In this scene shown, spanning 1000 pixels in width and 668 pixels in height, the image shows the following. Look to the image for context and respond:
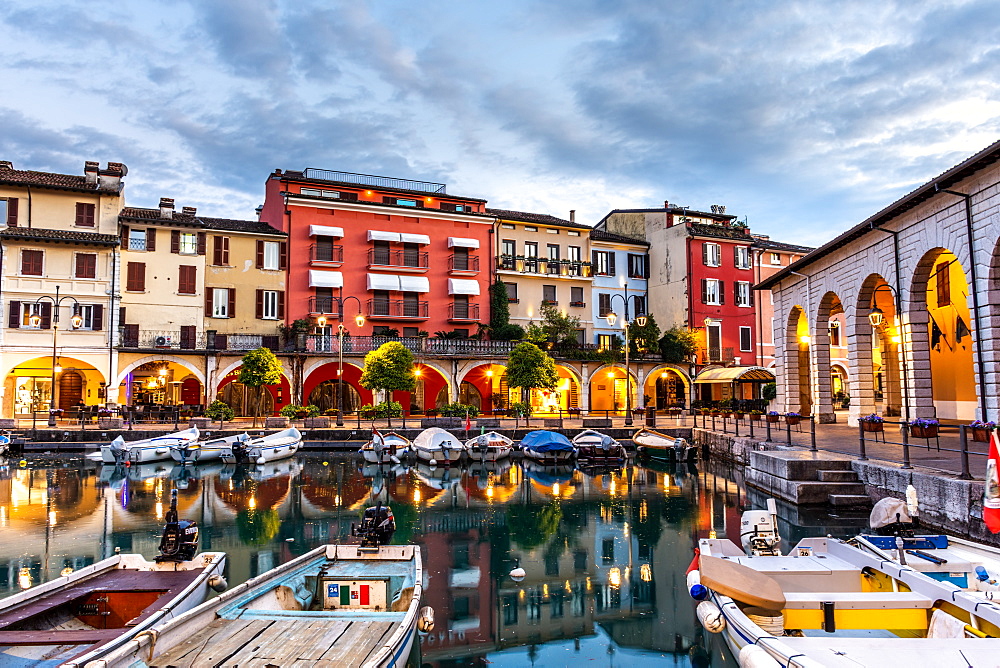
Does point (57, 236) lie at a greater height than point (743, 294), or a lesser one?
greater

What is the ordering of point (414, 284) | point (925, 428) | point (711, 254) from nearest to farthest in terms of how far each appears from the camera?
point (925, 428) → point (414, 284) → point (711, 254)

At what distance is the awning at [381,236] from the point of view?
4241 centimetres

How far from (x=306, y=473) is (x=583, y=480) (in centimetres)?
1128

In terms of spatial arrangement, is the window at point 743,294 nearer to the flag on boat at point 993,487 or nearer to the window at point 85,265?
the window at point 85,265

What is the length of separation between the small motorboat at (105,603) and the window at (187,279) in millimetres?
31497

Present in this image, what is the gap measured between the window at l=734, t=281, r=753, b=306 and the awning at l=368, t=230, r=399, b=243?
2538cm

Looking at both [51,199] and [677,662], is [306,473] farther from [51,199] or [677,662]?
[51,199]

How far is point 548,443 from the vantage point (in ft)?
101

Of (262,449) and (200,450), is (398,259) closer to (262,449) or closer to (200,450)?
(262,449)

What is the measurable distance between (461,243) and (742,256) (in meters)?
21.5

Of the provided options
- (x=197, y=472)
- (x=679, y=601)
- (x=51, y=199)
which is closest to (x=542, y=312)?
(x=197, y=472)

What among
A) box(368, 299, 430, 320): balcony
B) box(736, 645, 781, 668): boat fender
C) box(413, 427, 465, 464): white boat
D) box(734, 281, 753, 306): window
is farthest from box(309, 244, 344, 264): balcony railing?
box(736, 645, 781, 668): boat fender

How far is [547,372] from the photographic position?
3888 centimetres

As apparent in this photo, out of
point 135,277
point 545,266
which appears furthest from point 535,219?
point 135,277
